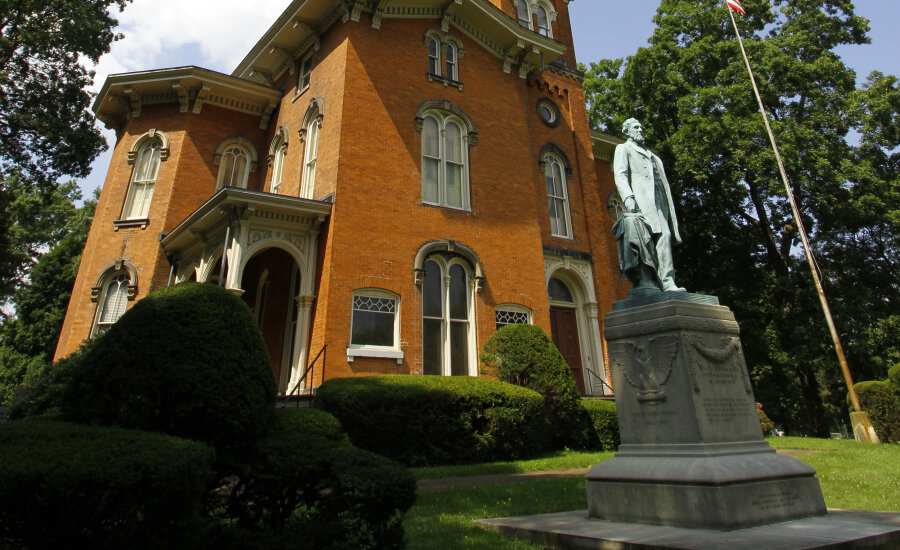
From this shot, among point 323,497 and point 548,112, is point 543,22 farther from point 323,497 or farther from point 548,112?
point 323,497

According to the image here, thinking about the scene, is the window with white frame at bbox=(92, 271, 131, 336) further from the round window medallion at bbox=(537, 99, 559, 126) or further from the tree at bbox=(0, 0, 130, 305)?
the round window medallion at bbox=(537, 99, 559, 126)

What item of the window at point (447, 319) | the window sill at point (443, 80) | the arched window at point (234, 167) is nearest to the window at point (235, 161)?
the arched window at point (234, 167)

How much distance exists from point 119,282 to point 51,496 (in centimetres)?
1617

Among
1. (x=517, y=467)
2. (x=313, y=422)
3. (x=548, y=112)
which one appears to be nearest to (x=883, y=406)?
(x=517, y=467)

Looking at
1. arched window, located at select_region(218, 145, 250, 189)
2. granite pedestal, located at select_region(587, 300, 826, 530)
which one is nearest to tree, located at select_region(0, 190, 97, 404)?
arched window, located at select_region(218, 145, 250, 189)

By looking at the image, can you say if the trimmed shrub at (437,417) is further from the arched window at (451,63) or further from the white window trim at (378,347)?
the arched window at (451,63)

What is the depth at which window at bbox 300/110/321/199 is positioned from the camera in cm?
1562

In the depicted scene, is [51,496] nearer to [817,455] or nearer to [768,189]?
[817,455]

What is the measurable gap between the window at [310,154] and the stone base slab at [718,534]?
473 inches

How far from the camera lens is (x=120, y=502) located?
3.20 m

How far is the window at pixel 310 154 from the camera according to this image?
51.2 ft

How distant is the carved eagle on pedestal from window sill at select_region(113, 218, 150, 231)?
52.2 ft

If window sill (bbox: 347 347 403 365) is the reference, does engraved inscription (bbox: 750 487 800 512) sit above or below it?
below

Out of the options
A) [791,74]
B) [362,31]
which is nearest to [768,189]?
[791,74]
